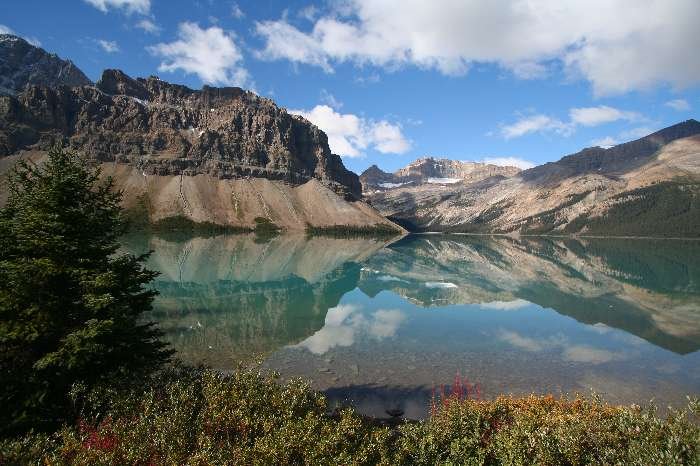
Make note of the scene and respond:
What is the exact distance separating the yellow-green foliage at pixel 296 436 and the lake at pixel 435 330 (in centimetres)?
1194

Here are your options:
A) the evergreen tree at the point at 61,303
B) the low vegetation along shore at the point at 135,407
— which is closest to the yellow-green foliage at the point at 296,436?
the low vegetation along shore at the point at 135,407

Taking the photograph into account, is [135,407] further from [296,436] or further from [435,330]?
[435,330]

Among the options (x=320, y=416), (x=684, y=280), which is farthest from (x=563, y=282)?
(x=320, y=416)

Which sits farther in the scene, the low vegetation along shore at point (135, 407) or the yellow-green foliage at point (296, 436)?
the low vegetation along shore at point (135, 407)

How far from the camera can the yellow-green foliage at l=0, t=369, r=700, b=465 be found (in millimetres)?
11125

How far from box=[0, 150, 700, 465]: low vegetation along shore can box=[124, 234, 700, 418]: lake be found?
1212cm

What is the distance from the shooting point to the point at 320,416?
14797 millimetres

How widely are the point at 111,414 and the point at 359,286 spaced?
227 feet

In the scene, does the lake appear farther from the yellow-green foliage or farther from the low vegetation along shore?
the low vegetation along shore

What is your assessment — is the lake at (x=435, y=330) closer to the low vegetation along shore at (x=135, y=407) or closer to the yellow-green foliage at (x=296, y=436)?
the yellow-green foliage at (x=296, y=436)

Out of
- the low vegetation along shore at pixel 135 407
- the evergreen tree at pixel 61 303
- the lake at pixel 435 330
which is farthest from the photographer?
the lake at pixel 435 330

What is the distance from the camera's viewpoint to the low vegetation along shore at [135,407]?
1158cm

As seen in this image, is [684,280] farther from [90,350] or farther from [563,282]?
[90,350]

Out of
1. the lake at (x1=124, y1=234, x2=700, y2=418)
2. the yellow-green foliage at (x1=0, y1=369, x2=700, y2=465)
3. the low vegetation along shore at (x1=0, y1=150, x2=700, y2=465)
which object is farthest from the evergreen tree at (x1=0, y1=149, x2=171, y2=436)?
the lake at (x1=124, y1=234, x2=700, y2=418)
